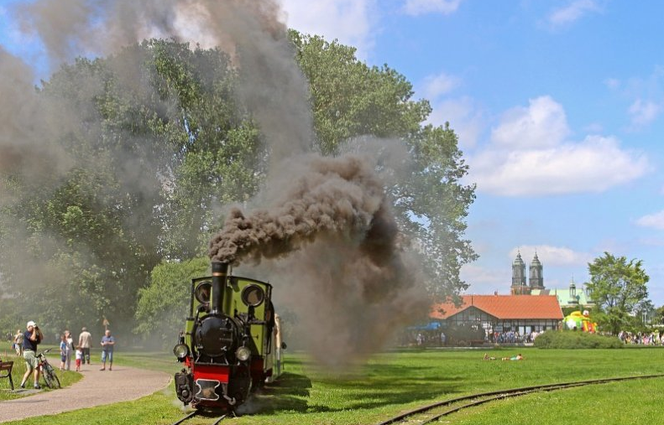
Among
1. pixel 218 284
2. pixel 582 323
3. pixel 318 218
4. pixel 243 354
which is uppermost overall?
pixel 582 323

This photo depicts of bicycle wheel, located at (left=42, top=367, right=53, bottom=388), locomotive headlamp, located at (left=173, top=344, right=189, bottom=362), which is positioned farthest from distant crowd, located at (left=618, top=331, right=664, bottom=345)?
locomotive headlamp, located at (left=173, top=344, right=189, bottom=362)

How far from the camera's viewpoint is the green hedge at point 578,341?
66.2 meters

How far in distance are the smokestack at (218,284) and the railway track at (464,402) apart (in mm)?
4025

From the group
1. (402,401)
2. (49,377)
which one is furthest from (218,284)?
(49,377)

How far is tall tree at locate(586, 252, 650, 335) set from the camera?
76.8m

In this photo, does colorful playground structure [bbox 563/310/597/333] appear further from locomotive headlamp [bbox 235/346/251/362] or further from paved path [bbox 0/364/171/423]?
locomotive headlamp [bbox 235/346/251/362]

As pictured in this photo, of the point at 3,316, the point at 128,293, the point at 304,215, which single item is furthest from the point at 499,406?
the point at 3,316

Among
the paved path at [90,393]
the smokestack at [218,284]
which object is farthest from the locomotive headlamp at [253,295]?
the paved path at [90,393]

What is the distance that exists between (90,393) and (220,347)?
8446 millimetres

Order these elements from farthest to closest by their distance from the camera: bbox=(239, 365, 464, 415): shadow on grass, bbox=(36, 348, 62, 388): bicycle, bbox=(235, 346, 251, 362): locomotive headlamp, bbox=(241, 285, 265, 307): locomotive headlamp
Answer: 1. bbox=(36, 348, 62, 388): bicycle
2. bbox=(239, 365, 464, 415): shadow on grass
3. bbox=(241, 285, 265, 307): locomotive headlamp
4. bbox=(235, 346, 251, 362): locomotive headlamp

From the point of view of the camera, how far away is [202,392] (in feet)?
52.7

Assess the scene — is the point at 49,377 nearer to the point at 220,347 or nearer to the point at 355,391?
the point at 355,391

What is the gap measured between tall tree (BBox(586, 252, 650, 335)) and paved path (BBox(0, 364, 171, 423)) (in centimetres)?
5597

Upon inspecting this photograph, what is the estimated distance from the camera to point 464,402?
68.7 ft
